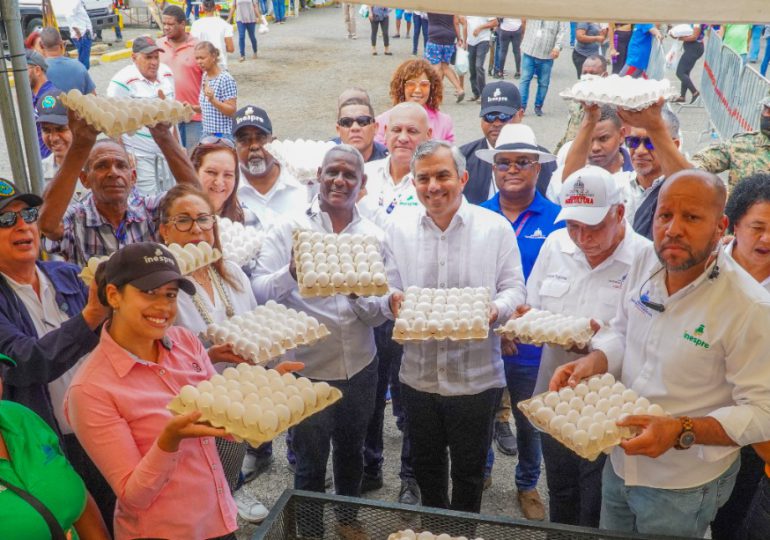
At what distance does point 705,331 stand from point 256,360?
1.84m

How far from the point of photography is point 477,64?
13992mm

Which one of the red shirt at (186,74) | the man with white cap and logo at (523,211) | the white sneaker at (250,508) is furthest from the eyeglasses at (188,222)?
the red shirt at (186,74)

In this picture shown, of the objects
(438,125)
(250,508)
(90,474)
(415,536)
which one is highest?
(438,125)

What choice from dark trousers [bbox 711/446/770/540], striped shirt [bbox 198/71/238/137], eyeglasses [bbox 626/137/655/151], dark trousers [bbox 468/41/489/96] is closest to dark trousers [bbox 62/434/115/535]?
dark trousers [bbox 711/446/770/540]

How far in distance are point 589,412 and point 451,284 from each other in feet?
3.87

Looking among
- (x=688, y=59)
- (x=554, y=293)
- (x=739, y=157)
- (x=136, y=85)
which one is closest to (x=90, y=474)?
(x=554, y=293)

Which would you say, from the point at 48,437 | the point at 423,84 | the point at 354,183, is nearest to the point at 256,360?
the point at 48,437

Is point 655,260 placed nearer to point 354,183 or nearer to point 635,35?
point 354,183

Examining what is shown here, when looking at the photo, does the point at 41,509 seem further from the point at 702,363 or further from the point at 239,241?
the point at 702,363

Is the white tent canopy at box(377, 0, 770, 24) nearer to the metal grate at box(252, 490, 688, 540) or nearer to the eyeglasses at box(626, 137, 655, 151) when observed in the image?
the metal grate at box(252, 490, 688, 540)

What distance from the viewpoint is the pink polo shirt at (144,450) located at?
2.55 meters

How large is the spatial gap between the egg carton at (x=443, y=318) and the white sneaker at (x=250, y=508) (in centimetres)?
168

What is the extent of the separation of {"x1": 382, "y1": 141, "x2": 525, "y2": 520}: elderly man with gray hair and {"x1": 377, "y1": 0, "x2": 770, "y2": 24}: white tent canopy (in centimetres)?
230

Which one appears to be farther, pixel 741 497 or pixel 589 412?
pixel 741 497
